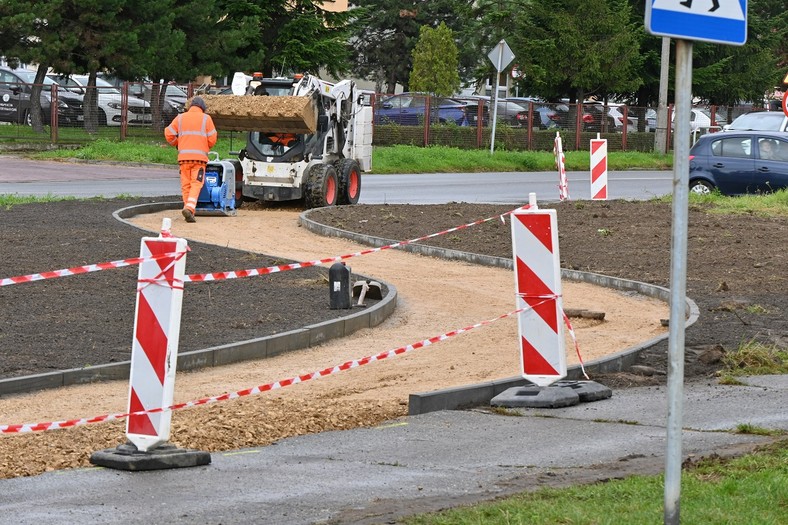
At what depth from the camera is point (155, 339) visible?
725 cm

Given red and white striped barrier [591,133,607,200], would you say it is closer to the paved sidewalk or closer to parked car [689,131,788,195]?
parked car [689,131,788,195]

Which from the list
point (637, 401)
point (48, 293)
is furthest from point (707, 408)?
point (48, 293)

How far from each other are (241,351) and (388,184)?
20512mm

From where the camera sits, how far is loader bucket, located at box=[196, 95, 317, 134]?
21906 mm

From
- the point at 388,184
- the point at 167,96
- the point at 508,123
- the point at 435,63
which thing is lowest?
the point at 388,184

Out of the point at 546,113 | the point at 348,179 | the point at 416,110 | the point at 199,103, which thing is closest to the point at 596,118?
the point at 546,113

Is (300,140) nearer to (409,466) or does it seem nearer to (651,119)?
(409,466)

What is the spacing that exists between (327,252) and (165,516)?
11920mm

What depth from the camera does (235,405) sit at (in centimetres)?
899

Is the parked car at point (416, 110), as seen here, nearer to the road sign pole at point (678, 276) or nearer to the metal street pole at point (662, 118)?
the metal street pole at point (662, 118)

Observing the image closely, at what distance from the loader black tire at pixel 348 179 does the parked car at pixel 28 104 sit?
1496 cm

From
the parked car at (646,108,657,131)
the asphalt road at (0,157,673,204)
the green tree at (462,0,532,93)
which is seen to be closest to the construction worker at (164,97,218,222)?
the asphalt road at (0,157,673,204)

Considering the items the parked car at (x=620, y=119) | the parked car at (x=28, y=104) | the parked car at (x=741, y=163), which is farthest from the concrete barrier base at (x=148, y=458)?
the parked car at (x=620, y=119)

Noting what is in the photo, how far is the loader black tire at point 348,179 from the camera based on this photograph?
77.9ft
